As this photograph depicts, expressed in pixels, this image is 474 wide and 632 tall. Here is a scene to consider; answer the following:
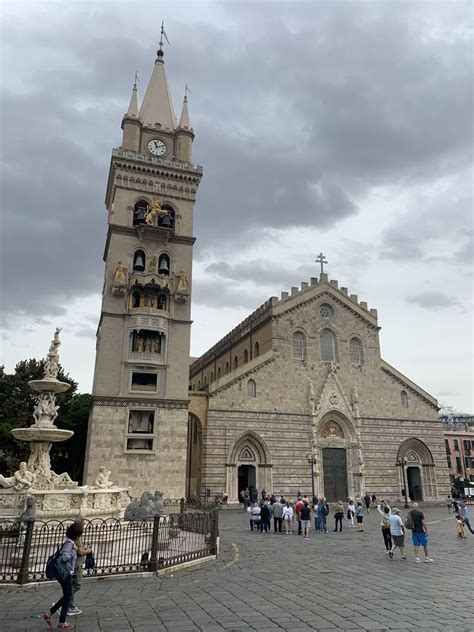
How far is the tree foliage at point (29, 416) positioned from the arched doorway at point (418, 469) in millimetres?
27502

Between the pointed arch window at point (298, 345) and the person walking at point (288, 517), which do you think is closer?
the person walking at point (288, 517)

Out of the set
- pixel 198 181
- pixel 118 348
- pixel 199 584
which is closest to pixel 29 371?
pixel 118 348

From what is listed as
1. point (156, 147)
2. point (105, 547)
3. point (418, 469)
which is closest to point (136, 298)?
point (156, 147)

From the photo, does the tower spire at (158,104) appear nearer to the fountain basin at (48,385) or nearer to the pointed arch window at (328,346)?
the pointed arch window at (328,346)

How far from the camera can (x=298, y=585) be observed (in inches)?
422

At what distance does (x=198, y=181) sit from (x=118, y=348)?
15008 millimetres

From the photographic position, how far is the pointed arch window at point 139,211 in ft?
118

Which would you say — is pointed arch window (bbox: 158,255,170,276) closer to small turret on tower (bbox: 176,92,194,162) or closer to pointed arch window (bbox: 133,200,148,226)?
pointed arch window (bbox: 133,200,148,226)

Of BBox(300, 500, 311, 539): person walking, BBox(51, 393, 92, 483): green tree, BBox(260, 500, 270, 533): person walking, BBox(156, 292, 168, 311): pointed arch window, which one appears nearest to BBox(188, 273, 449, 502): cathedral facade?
BBox(156, 292, 168, 311): pointed arch window

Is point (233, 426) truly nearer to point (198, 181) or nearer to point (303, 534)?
point (303, 534)

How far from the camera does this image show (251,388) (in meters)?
36.8

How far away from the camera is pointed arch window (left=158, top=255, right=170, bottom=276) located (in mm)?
35719

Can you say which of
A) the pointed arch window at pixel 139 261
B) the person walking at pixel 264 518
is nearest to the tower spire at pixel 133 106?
the pointed arch window at pixel 139 261

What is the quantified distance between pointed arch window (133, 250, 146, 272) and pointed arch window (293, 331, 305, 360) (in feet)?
45.2
